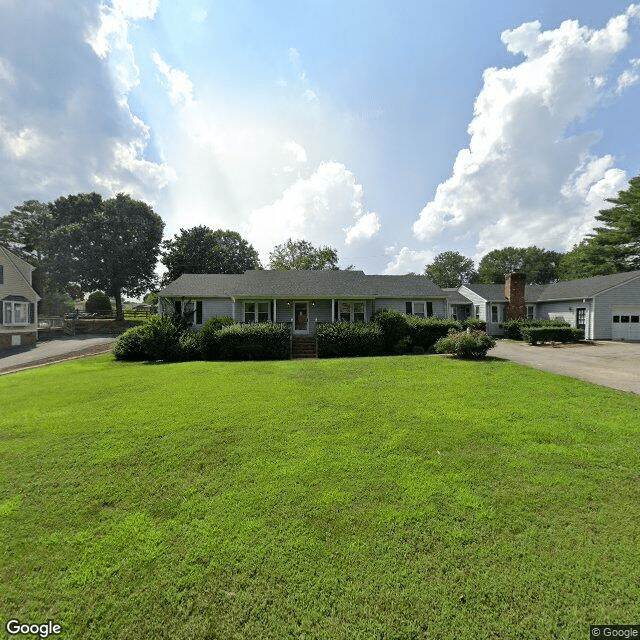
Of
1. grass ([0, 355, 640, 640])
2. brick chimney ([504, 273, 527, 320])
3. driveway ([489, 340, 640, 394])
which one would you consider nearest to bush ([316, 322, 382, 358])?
driveway ([489, 340, 640, 394])

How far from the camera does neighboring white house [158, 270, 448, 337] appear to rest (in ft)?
67.7

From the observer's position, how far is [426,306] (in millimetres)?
22750

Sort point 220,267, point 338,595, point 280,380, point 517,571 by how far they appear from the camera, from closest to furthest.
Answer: point 338,595, point 517,571, point 280,380, point 220,267

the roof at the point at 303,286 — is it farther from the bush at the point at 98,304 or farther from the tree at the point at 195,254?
the bush at the point at 98,304

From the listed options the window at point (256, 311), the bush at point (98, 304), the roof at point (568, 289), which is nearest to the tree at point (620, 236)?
the roof at point (568, 289)

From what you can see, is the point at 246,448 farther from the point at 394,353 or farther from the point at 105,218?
the point at 105,218

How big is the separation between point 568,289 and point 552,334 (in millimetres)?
Answer: 10070

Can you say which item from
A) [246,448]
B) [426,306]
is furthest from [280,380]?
[426,306]

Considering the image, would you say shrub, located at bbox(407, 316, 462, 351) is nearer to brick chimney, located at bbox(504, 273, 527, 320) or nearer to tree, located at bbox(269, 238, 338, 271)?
brick chimney, located at bbox(504, 273, 527, 320)

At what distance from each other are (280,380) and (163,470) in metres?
5.44

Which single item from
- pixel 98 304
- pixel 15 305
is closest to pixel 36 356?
pixel 15 305

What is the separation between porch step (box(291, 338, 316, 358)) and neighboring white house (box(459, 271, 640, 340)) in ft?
62.9

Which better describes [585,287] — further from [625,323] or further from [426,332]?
[426,332]

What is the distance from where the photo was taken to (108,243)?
38.6 meters
